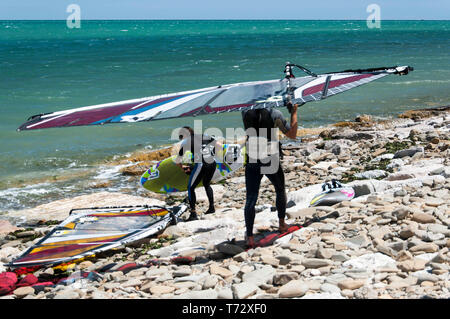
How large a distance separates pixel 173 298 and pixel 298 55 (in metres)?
53.6

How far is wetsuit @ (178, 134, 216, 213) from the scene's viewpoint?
9266 millimetres

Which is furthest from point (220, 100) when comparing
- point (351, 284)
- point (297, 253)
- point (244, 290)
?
point (351, 284)

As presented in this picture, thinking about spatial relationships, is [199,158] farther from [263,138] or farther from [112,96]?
[112,96]

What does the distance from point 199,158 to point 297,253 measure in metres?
3.82

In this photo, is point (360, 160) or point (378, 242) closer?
point (378, 242)

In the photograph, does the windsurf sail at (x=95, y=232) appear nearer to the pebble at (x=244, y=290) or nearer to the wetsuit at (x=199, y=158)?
the wetsuit at (x=199, y=158)

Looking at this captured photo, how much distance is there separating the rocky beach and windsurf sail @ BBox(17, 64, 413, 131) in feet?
5.59

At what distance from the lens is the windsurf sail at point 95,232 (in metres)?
7.40

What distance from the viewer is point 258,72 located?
131 ft

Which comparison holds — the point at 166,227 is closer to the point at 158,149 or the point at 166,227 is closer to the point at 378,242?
the point at 378,242

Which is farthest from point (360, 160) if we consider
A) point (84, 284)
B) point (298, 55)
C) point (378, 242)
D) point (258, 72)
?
point (298, 55)

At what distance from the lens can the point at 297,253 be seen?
235 inches

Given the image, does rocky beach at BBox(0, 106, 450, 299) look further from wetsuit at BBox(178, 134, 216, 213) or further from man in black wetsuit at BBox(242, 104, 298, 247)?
man in black wetsuit at BBox(242, 104, 298, 247)

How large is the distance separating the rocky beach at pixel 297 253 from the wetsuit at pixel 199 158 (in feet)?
2.04
